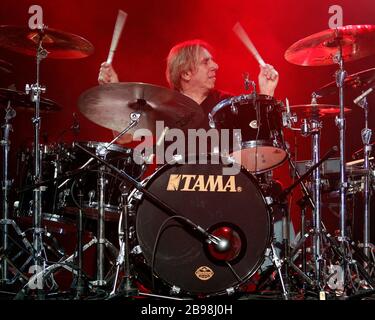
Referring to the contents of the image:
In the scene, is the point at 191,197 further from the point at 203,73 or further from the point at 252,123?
the point at 203,73

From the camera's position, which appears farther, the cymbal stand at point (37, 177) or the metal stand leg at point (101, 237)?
the cymbal stand at point (37, 177)

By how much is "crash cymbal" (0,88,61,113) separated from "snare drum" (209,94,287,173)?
4.50 ft

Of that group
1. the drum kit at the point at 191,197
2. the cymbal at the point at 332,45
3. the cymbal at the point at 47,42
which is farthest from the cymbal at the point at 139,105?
the cymbal at the point at 332,45

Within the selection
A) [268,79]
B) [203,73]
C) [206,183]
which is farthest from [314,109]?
[206,183]

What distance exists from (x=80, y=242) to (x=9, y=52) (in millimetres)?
2352

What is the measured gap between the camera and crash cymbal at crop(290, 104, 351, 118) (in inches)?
175

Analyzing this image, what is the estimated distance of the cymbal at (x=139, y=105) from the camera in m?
3.66

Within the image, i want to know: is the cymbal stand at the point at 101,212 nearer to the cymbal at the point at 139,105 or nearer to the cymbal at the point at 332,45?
the cymbal at the point at 139,105

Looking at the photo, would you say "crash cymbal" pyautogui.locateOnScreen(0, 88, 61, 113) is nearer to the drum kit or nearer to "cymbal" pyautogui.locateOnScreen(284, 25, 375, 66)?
the drum kit

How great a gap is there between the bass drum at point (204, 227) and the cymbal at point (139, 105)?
46 cm

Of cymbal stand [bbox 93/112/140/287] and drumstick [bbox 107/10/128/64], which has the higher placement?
drumstick [bbox 107/10/128/64]

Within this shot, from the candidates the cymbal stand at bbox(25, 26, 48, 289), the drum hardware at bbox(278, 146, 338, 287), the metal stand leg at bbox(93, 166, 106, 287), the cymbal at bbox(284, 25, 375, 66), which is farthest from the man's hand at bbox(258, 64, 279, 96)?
the cymbal stand at bbox(25, 26, 48, 289)
